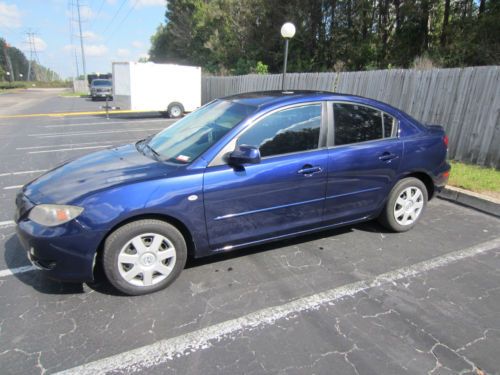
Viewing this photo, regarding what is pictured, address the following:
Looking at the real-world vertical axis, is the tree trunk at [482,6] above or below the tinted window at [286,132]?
above

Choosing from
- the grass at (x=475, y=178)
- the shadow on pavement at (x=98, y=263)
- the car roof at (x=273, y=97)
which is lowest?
the shadow on pavement at (x=98, y=263)

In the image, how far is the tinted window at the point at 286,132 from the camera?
333cm

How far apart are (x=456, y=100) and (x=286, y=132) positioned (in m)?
5.74

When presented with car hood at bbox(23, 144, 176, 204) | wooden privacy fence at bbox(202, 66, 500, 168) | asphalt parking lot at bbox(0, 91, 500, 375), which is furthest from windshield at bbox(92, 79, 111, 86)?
car hood at bbox(23, 144, 176, 204)

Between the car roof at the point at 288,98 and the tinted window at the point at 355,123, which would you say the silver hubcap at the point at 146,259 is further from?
the tinted window at the point at 355,123

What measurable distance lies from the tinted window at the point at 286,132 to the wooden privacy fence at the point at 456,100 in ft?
16.5

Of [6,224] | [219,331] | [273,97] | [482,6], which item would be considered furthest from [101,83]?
[219,331]

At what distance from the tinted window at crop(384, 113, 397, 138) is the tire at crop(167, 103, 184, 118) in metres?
15.1

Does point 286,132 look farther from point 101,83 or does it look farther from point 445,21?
point 101,83

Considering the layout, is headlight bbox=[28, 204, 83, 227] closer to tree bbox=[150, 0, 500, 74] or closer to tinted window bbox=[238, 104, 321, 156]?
tinted window bbox=[238, 104, 321, 156]

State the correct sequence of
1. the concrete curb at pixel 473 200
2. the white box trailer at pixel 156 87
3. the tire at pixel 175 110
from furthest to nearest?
the tire at pixel 175 110
the white box trailer at pixel 156 87
the concrete curb at pixel 473 200

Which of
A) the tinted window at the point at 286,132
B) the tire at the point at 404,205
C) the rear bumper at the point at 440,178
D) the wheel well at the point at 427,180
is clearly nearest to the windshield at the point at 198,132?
the tinted window at the point at 286,132

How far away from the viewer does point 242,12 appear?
2698 centimetres

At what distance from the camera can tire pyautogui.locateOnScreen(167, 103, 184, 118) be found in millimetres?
17786
